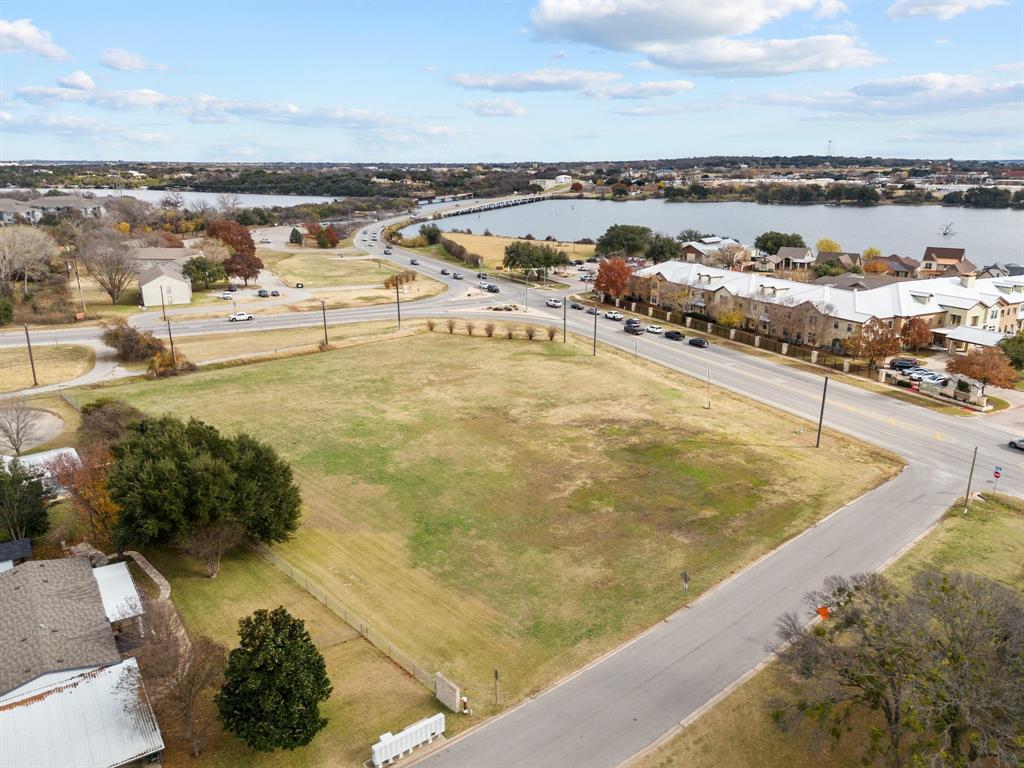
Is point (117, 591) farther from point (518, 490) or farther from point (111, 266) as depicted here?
point (111, 266)

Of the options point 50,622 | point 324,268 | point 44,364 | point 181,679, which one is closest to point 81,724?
point 181,679

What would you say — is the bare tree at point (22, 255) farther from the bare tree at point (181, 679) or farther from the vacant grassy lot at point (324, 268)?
the bare tree at point (181, 679)

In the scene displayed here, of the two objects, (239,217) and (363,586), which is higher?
(239,217)

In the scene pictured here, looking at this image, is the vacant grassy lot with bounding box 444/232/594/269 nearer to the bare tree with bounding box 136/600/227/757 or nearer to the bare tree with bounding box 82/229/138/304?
the bare tree with bounding box 82/229/138/304

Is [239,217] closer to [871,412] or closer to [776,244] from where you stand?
[776,244]

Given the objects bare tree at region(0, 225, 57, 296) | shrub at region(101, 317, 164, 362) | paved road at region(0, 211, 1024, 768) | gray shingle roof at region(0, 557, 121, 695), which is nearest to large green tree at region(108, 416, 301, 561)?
gray shingle roof at region(0, 557, 121, 695)

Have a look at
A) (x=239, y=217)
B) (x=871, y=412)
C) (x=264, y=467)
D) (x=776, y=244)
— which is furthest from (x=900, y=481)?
(x=239, y=217)

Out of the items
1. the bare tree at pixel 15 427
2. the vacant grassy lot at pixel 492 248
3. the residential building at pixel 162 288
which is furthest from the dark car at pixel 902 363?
the residential building at pixel 162 288
